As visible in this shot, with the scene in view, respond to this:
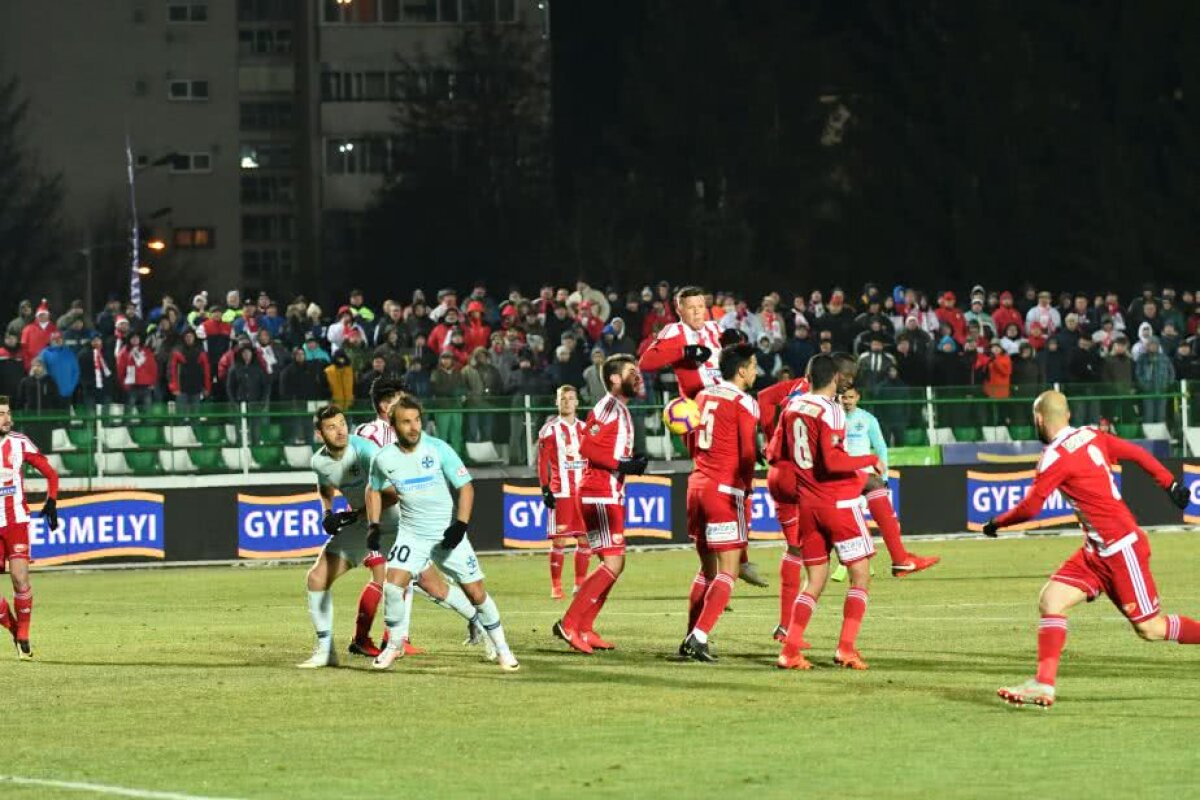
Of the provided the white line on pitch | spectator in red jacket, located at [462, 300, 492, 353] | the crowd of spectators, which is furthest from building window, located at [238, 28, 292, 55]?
the white line on pitch

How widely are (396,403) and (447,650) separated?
3022 mm

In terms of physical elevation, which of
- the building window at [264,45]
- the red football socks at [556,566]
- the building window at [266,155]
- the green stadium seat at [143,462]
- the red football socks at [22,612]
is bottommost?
the red football socks at [556,566]

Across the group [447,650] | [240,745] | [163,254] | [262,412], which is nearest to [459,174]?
[163,254]

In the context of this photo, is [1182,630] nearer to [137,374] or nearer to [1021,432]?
[1021,432]

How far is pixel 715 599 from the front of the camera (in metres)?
16.5

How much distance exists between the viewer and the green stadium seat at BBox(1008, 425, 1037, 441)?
35.9 metres

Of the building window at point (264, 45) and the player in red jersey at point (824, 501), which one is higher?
the building window at point (264, 45)

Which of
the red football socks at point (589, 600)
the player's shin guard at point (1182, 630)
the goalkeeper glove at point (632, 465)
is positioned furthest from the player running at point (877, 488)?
the player's shin guard at point (1182, 630)

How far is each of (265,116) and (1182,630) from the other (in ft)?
340

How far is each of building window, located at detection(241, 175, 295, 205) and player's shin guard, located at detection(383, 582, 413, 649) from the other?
338ft

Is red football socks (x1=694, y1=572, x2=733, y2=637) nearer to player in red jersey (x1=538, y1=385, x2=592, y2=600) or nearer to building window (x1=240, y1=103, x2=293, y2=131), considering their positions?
player in red jersey (x1=538, y1=385, x2=592, y2=600)

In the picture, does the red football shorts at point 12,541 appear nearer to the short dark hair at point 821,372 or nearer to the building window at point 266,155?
the short dark hair at point 821,372

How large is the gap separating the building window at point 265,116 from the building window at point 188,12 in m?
5.26

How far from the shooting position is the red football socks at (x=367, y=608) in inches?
701
